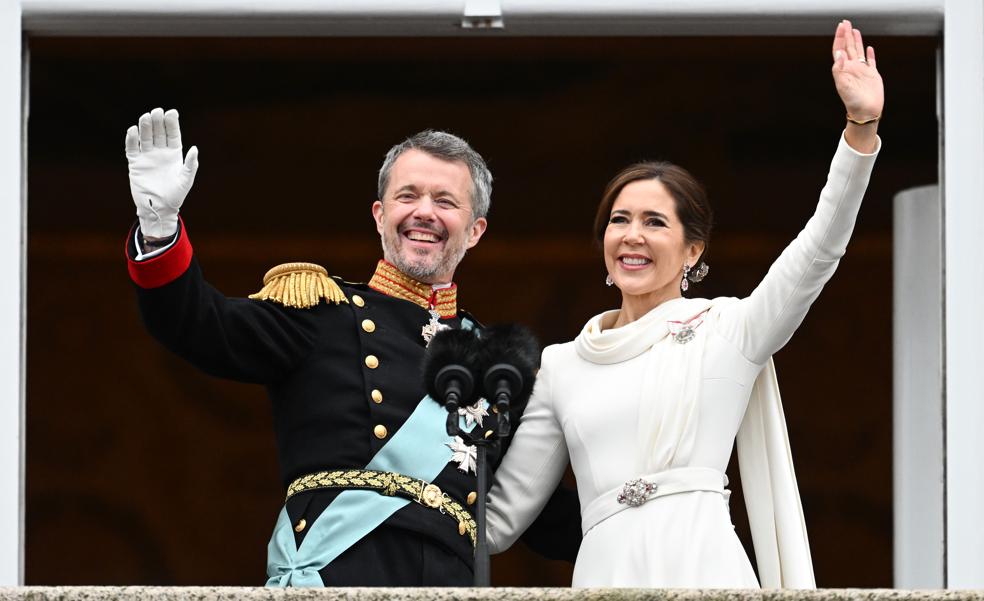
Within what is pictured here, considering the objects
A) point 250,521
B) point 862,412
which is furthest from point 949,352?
point 250,521

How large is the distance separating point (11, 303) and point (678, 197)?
73.5 inches

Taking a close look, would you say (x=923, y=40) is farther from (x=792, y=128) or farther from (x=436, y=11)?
(x=436, y=11)

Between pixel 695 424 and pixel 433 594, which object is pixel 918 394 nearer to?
pixel 695 424

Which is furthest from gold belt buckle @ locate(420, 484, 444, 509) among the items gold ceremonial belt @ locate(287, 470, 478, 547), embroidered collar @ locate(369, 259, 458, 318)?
A: embroidered collar @ locate(369, 259, 458, 318)

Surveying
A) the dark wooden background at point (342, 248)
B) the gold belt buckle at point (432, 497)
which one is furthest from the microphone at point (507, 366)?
the dark wooden background at point (342, 248)

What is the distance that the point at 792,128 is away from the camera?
9.38m

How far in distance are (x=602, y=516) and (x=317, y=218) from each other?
5262mm

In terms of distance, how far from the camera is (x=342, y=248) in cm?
999

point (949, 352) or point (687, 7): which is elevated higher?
point (687, 7)

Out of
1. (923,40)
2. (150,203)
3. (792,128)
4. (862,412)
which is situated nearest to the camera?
(150,203)

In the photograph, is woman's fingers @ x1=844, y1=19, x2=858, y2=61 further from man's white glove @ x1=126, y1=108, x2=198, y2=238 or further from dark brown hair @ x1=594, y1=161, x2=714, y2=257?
man's white glove @ x1=126, y1=108, x2=198, y2=238

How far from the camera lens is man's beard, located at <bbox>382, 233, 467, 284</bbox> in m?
5.09

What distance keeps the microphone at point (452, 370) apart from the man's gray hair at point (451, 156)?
91cm

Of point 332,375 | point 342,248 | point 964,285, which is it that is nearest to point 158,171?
point 332,375
